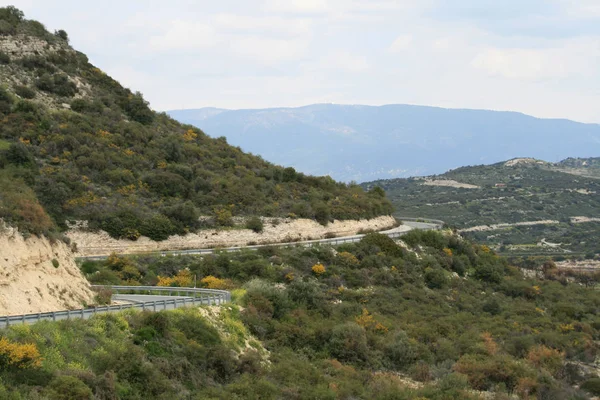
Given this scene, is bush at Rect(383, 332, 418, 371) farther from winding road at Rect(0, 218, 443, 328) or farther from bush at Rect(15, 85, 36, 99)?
bush at Rect(15, 85, 36, 99)

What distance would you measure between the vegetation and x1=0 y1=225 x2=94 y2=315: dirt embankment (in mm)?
Answer: 3925

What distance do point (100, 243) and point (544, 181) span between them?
455ft

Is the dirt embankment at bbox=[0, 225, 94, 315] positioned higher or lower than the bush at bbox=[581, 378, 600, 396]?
higher

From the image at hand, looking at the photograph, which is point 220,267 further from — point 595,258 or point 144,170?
point 595,258

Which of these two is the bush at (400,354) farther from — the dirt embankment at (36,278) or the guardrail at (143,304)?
the dirt embankment at (36,278)

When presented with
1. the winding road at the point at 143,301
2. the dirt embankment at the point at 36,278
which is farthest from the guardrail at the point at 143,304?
the dirt embankment at the point at 36,278

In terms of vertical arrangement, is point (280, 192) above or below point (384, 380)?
above

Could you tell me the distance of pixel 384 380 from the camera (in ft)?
90.7

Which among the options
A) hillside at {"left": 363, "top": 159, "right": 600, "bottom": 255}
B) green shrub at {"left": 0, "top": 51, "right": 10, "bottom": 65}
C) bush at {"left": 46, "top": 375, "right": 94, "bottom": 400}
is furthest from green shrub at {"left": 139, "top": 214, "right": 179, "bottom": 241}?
hillside at {"left": 363, "top": 159, "right": 600, "bottom": 255}

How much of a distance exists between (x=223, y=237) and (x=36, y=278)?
80.7ft

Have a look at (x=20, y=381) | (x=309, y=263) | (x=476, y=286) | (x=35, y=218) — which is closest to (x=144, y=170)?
(x=309, y=263)

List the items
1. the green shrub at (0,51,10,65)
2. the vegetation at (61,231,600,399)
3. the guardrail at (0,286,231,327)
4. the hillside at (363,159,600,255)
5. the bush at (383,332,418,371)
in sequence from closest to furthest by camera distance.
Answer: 1. the guardrail at (0,286,231,327)
2. the vegetation at (61,231,600,399)
3. the bush at (383,332,418,371)
4. the green shrub at (0,51,10,65)
5. the hillside at (363,159,600,255)

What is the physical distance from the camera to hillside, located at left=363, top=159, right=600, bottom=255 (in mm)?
116062

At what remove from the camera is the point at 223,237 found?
49.8 metres
